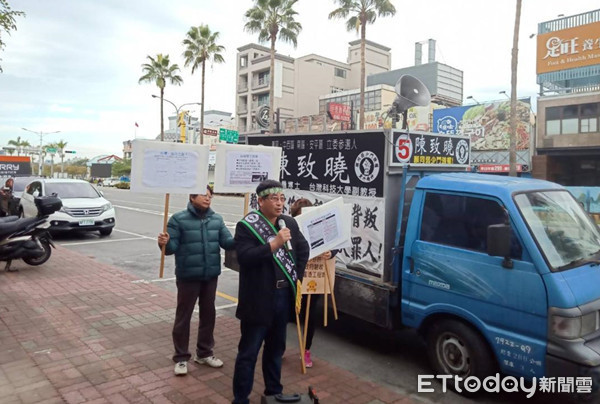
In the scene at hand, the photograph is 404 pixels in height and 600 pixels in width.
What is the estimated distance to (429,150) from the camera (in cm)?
551

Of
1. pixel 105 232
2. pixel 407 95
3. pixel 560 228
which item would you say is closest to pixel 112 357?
pixel 560 228

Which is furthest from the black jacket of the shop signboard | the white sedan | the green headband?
the shop signboard

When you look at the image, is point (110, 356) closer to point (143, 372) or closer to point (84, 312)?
point (143, 372)

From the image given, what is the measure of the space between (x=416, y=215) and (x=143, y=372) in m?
3.02

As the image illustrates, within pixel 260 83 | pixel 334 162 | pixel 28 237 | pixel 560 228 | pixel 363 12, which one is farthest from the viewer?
pixel 260 83

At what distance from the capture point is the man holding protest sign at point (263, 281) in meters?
3.30

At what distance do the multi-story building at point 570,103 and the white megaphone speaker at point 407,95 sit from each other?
2410cm

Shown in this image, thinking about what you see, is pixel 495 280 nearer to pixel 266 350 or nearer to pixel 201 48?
pixel 266 350

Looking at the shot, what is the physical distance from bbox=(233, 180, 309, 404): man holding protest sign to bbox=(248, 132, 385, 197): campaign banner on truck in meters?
2.00

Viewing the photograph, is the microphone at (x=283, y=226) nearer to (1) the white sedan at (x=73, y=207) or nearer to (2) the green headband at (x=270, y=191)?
(2) the green headband at (x=270, y=191)

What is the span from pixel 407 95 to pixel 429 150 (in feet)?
3.50

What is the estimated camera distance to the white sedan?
12227 mm

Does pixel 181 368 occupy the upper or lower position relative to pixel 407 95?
lower

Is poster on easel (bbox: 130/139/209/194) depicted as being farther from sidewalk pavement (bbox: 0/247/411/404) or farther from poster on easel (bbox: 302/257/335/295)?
sidewalk pavement (bbox: 0/247/411/404)
